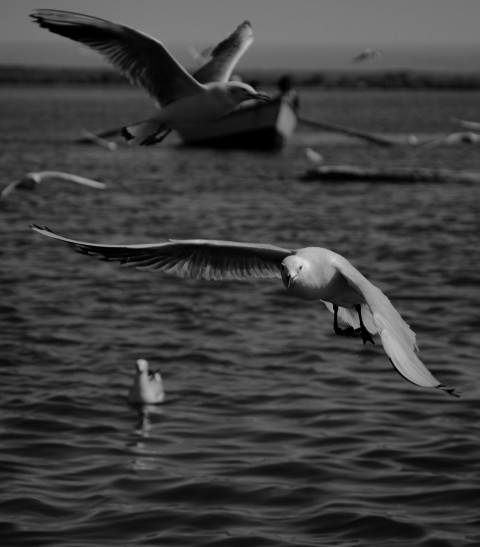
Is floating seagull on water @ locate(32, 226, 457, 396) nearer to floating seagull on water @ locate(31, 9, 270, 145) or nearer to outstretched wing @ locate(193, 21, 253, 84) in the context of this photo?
floating seagull on water @ locate(31, 9, 270, 145)

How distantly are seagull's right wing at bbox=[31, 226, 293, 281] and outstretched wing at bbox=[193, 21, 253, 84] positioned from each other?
8.72ft

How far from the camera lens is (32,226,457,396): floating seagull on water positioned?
6.95 meters

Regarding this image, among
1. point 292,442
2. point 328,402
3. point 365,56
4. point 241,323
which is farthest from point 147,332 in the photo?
point 365,56

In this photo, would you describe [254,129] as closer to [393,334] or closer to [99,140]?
[99,140]

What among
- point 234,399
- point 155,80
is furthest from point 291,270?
point 234,399

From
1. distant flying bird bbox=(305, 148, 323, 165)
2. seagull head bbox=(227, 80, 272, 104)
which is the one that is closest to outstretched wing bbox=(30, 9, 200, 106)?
seagull head bbox=(227, 80, 272, 104)

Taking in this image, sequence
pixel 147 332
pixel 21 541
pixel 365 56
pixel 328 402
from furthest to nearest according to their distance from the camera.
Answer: pixel 365 56 < pixel 147 332 < pixel 328 402 < pixel 21 541

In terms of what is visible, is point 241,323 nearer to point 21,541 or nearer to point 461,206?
point 21,541

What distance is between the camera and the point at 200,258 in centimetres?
865

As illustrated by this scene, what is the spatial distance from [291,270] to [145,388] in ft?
17.3

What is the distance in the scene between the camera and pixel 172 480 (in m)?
10.6

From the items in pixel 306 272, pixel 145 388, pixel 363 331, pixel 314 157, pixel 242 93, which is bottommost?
pixel 145 388

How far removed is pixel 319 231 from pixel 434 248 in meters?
2.69

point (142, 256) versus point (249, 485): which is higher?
point (142, 256)
